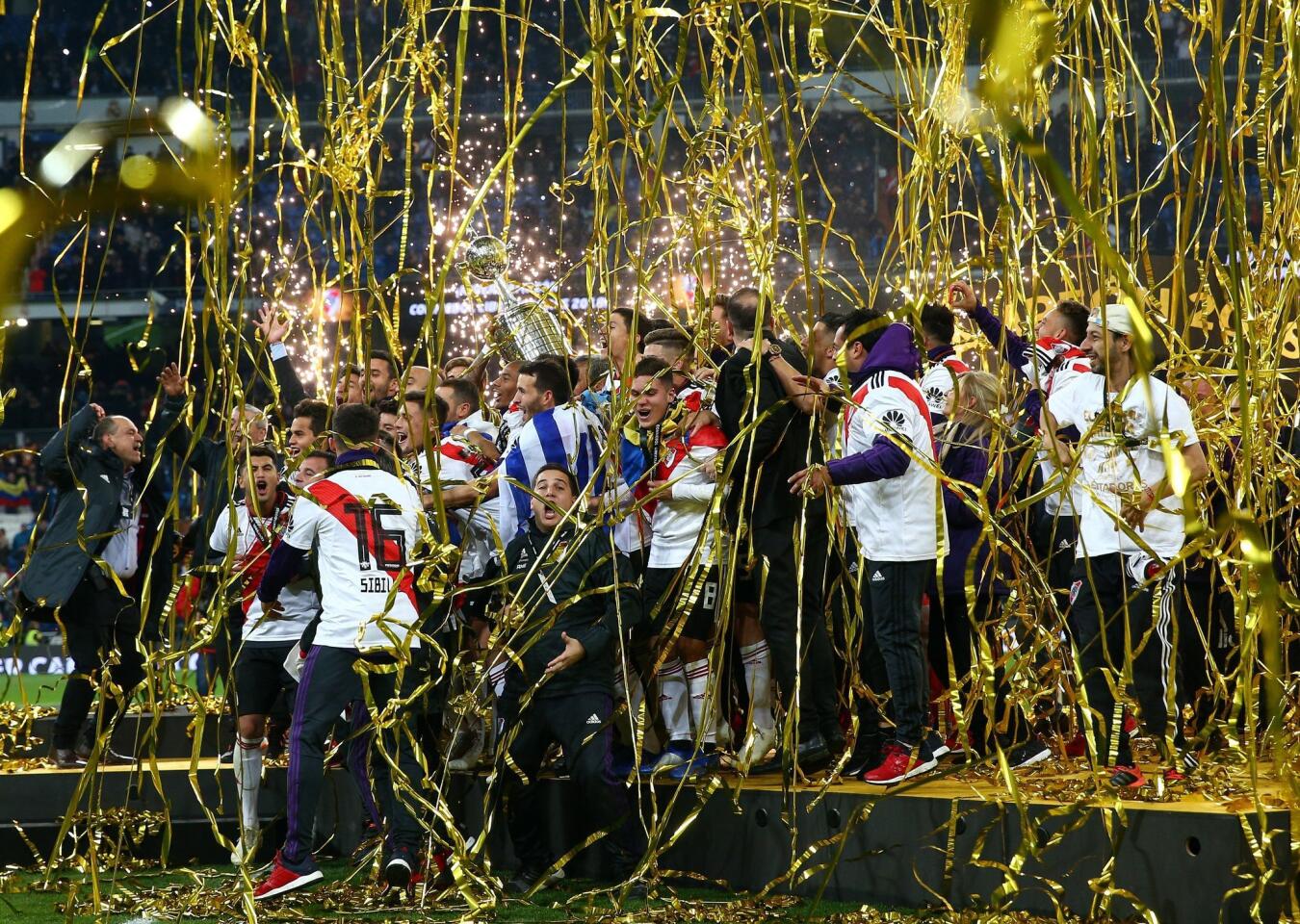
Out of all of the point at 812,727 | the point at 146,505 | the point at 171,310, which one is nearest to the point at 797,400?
the point at 812,727

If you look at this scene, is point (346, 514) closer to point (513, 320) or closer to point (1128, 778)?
point (513, 320)

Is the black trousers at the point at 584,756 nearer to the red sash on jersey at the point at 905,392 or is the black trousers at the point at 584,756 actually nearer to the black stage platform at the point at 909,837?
the black stage platform at the point at 909,837

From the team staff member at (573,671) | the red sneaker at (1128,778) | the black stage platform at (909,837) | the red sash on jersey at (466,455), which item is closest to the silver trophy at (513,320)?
the red sash on jersey at (466,455)

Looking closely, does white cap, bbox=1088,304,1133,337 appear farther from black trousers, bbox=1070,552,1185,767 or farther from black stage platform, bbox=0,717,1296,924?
black stage platform, bbox=0,717,1296,924

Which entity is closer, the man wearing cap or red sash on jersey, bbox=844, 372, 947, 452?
the man wearing cap

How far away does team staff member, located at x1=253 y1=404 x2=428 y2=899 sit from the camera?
4734 mm

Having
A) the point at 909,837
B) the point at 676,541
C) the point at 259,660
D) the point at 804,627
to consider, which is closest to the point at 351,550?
the point at 259,660

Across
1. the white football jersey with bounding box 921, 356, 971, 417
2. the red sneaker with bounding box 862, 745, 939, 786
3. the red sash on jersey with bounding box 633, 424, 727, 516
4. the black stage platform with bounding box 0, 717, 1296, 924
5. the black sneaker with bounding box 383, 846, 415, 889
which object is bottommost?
the black sneaker with bounding box 383, 846, 415, 889

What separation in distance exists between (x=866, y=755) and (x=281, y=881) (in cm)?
191

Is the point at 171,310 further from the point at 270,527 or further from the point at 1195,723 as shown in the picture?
the point at 1195,723

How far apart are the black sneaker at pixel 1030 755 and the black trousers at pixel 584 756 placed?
1233 millimetres

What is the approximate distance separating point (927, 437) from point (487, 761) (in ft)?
6.15

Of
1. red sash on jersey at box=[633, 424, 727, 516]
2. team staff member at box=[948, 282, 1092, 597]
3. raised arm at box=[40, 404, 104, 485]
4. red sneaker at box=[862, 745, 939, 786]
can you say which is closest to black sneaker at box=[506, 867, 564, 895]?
red sneaker at box=[862, 745, 939, 786]

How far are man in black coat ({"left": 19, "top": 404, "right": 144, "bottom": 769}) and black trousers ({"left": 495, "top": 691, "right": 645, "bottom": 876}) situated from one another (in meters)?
2.18
